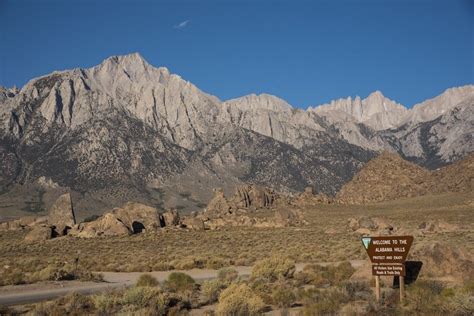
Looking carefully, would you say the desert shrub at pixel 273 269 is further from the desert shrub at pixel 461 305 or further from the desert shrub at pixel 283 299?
the desert shrub at pixel 461 305

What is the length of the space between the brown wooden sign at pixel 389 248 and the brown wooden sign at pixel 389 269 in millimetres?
132

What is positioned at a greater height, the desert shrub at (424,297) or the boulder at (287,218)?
the boulder at (287,218)

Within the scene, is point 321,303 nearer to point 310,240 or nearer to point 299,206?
point 310,240

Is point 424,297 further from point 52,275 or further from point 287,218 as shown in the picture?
point 287,218

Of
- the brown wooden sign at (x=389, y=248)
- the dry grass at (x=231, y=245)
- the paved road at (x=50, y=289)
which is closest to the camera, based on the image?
the brown wooden sign at (x=389, y=248)

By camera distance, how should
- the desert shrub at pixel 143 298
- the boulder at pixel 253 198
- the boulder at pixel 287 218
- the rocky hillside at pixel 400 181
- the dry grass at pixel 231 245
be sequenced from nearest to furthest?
the desert shrub at pixel 143 298, the dry grass at pixel 231 245, the boulder at pixel 287 218, the rocky hillside at pixel 400 181, the boulder at pixel 253 198

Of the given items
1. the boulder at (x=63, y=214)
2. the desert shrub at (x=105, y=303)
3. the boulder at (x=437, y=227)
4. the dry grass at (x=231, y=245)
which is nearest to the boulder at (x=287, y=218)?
the dry grass at (x=231, y=245)

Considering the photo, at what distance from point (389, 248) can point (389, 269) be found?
66 centimetres

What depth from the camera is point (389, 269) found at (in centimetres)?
1683

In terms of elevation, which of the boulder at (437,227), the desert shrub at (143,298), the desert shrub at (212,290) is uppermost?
the desert shrub at (143,298)

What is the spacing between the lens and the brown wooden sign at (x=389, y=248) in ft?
54.7

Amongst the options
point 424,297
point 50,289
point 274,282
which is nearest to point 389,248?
point 424,297

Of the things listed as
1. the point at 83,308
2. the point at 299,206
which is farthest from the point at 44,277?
the point at 299,206

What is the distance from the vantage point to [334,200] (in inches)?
4432
